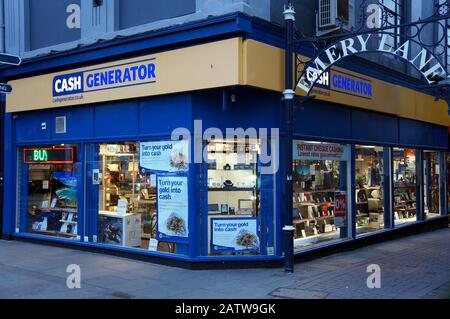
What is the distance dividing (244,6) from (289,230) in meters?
3.98

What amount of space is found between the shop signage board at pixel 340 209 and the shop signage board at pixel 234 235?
2.80m

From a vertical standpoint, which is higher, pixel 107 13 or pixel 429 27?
pixel 429 27

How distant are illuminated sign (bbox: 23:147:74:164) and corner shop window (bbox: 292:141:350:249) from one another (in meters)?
5.26

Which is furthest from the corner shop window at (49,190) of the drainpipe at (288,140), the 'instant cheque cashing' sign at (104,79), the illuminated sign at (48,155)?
the drainpipe at (288,140)

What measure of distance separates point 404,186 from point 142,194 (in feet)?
26.3

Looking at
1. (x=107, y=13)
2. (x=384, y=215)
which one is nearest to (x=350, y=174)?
(x=384, y=215)

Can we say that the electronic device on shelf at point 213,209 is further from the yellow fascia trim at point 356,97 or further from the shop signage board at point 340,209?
the shop signage board at point 340,209

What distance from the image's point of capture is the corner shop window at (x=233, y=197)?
934cm

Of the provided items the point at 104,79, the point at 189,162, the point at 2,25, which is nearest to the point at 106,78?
the point at 104,79

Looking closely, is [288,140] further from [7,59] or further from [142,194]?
[7,59]
